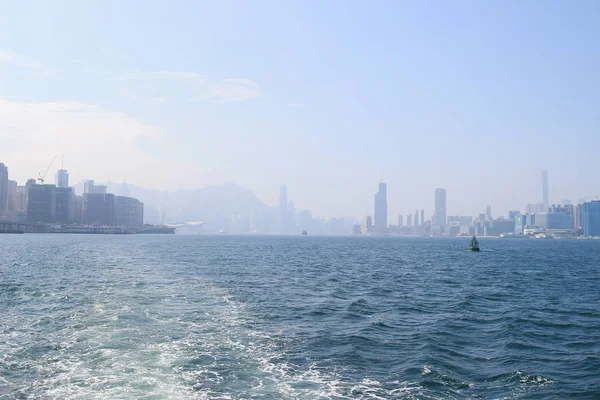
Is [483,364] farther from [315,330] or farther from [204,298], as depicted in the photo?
[204,298]

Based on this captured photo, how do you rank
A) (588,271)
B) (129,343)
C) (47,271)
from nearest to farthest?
(129,343)
(47,271)
(588,271)

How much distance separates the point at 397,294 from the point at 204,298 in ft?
53.1

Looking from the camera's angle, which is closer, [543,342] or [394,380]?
[394,380]

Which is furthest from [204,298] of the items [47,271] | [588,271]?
[588,271]

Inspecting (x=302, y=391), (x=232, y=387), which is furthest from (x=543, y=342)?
(x=232, y=387)

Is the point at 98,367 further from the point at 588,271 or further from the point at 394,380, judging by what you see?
the point at 588,271

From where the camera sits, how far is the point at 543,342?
26.6 m

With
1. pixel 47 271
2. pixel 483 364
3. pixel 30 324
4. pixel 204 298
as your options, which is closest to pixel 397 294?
pixel 204 298

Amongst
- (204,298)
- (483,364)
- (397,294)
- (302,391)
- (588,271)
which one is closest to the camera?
(302,391)

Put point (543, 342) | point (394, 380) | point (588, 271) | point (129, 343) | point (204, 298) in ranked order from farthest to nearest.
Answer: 1. point (588, 271)
2. point (204, 298)
3. point (543, 342)
4. point (129, 343)
5. point (394, 380)

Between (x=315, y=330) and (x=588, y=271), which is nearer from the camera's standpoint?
(x=315, y=330)

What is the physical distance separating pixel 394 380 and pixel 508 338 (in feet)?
34.7

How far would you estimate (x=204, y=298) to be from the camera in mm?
38219

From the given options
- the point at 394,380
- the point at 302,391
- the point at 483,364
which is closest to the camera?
the point at 302,391
